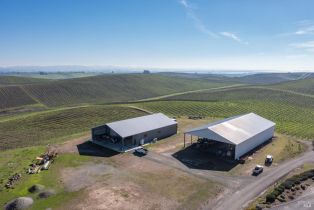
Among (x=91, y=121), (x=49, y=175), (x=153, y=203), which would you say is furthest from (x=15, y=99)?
(x=153, y=203)

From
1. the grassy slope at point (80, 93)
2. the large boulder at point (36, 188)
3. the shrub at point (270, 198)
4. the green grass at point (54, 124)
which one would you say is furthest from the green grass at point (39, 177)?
the grassy slope at point (80, 93)

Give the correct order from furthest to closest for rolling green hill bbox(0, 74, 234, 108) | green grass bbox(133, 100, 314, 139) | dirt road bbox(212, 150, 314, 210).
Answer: rolling green hill bbox(0, 74, 234, 108) < green grass bbox(133, 100, 314, 139) < dirt road bbox(212, 150, 314, 210)

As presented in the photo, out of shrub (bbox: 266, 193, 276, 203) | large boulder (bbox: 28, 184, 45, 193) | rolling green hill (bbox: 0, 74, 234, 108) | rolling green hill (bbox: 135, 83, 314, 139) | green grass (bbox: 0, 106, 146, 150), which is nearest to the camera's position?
shrub (bbox: 266, 193, 276, 203)

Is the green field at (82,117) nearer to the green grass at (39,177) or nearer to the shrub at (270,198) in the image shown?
the green grass at (39,177)

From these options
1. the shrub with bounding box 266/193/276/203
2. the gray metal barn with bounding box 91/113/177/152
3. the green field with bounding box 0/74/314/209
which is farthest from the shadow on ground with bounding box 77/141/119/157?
the shrub with bounding box 266/193/276/203

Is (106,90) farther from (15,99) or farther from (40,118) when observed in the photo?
(40,118)

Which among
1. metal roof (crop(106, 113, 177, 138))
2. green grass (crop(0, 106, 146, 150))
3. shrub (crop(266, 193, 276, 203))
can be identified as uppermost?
metal roof (crop(106, 113, 177, 138))

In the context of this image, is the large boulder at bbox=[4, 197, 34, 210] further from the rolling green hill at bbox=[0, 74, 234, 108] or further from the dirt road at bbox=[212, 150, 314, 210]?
the rolling green hill at bbox=[0, 74, 234, 108]
